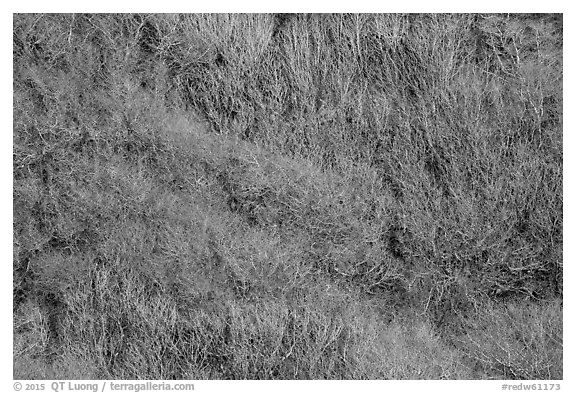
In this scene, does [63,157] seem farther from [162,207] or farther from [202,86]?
[202,86]

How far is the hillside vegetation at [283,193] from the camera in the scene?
5020mm

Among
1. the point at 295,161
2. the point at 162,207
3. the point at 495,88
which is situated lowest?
the point at 162,207

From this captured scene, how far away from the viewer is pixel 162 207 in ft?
17.2

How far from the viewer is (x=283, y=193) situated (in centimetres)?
526

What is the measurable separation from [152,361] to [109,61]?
8.62 feet

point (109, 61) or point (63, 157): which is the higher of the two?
point (109, 61)

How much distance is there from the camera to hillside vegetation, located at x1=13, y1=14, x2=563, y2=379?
5020 millimetres

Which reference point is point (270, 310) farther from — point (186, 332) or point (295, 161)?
point (295, 161)
